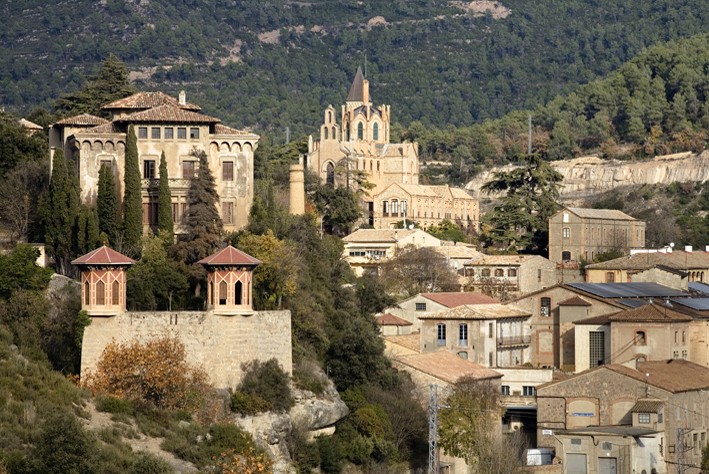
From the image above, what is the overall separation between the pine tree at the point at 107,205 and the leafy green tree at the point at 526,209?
1635 inches

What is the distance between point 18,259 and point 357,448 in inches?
481

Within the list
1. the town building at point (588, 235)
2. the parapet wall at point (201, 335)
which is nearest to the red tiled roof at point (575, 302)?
the town building at point (588, 235)

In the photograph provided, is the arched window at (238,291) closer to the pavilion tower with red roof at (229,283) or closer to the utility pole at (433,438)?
the pavilion tower with red roof at (229,283)

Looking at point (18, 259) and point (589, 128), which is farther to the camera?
point (589, 128)

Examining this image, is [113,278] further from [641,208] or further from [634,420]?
[641,208]

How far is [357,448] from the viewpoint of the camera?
61656mm

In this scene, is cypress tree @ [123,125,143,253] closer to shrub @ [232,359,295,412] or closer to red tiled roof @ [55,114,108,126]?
red tiled roof @ [55,114,108,126]

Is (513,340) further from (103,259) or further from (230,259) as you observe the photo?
(103,259)

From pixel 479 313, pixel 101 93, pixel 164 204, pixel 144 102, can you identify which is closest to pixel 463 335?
pixel 479 313

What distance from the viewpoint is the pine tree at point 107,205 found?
6481 cm

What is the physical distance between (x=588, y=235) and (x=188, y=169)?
124ft

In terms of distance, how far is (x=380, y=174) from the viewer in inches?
5576

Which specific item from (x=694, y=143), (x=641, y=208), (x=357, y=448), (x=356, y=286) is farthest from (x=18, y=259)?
(x=694, y=143)

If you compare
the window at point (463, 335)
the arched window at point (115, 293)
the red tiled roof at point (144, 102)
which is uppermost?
the red tiled roof at point (144, 102)
